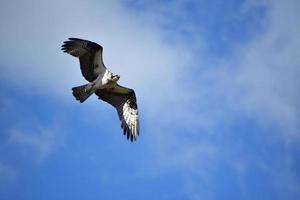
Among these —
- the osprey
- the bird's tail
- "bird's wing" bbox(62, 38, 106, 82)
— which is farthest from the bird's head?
the bird's tail

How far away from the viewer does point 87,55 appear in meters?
27.2

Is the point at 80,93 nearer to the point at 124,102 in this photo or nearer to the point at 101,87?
the point at 101,87

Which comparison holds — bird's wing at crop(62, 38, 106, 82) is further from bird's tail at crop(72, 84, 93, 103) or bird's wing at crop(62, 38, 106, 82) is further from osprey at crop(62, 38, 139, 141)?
bird's tail at crop(72, 84, 93, 103)

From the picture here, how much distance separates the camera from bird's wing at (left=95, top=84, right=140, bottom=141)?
91.6 feet

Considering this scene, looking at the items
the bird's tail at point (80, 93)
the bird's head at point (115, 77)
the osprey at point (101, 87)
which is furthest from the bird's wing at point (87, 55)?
the bird's tail at point (80, 93)

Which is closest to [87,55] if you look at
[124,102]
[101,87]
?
[101,87]

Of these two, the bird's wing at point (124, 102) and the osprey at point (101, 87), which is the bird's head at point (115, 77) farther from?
the bird's wing at point (124, 102)

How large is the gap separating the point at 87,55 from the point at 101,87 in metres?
1.30

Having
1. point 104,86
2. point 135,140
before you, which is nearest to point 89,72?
point 104,86

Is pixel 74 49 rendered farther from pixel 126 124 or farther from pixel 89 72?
pixel 126 124

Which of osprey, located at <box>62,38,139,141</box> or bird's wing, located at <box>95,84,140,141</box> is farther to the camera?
bird's wing, located at <box>95,84,140,141</box>

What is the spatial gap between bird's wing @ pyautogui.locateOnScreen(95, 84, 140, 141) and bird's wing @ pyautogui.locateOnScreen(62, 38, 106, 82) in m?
0.98

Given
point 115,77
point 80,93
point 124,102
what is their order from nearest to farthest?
point 80,93 → point 115,77 → point 124,102

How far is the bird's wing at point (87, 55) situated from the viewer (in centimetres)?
2703
